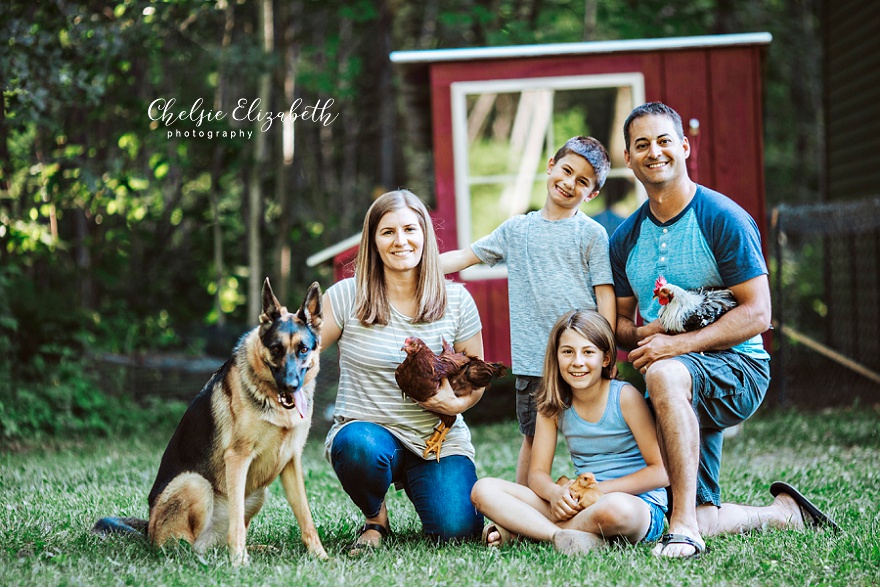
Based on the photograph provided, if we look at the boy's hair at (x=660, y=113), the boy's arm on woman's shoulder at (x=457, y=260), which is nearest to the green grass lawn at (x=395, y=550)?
the boy's arm on woman's shoulder at (x=457, y=260)

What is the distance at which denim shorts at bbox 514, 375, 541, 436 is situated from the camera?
4.18m

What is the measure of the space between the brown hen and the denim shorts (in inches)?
7.4

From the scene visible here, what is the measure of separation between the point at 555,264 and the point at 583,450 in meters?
0.88

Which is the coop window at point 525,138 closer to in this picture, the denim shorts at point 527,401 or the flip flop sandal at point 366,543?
the denim shorts at point 527,401

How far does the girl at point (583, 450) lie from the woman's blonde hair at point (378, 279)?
594 mm

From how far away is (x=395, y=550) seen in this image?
12.6 feet

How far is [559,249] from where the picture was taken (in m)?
4.07

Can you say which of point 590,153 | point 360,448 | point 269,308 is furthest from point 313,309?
point 590,153

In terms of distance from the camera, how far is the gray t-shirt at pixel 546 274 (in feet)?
13.3

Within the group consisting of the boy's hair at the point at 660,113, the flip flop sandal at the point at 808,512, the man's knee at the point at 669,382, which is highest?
the boy's hair at the point at 660,113

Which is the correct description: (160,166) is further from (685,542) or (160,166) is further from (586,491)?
(685,542)

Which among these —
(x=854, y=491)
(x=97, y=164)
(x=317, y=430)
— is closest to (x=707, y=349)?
(x=854, y=491)

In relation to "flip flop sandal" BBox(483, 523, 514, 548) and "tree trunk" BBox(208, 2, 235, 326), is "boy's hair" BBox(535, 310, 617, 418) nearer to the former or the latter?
"flip flop sandal" BBox(483, 523, 514, 548)

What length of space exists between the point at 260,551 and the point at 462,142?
5.27m
